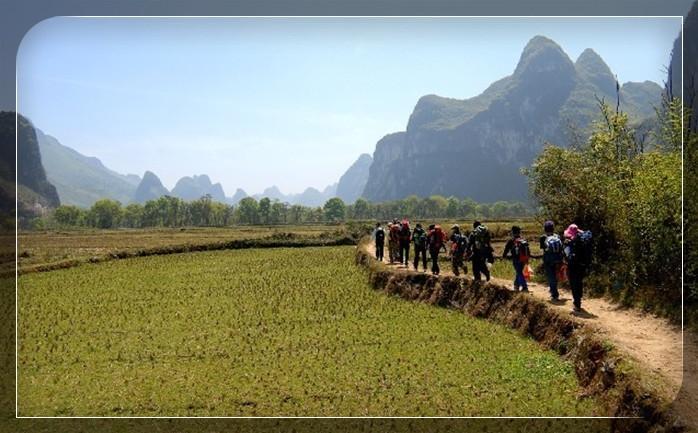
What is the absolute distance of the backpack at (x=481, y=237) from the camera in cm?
1912

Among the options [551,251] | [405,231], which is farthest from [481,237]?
[405,231]

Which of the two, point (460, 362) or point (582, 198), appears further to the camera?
point (582, 198)

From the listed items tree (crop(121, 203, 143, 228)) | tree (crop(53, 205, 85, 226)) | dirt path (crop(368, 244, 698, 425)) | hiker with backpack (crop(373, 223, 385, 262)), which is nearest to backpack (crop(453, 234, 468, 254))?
dirt path (crop(368, 244, 698, 425))

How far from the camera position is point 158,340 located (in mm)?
16969

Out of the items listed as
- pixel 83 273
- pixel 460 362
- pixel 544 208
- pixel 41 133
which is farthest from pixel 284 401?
pixel 83 273

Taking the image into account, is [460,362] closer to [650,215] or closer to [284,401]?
[284,401]

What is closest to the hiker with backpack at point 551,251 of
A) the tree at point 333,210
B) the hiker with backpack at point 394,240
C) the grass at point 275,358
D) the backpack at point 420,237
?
the grass at point 275,358

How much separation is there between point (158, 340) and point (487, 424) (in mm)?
11183

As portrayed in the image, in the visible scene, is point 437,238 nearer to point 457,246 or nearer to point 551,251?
point 457,246

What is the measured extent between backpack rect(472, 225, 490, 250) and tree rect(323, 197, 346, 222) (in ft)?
384

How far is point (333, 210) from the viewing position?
137m

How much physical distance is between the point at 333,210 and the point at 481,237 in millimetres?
118346

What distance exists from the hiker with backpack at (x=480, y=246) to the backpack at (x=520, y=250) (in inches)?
71.9

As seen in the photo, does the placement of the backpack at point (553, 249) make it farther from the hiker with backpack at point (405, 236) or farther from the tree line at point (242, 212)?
the tree line at point (242, 212)
